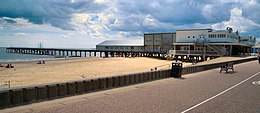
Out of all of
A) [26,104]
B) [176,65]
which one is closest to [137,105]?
[26,104]

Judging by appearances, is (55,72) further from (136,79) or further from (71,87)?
(71,87)

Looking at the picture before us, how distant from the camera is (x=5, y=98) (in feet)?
21.5

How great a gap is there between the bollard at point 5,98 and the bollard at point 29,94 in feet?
1.60

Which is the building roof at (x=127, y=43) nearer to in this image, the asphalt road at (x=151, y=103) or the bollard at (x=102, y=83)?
the bollard at (x=102, y=83)

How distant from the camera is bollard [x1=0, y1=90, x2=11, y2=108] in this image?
254 inches

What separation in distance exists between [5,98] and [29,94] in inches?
29.5

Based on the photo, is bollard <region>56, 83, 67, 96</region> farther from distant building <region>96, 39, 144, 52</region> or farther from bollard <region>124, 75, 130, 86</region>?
distant building <region>96, 39, 144, 52</region>

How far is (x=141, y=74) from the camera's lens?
12312mm

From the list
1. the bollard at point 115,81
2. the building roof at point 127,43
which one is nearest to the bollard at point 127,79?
the bollard at point 115,81

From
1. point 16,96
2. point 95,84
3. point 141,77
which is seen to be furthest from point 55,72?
point 16,96

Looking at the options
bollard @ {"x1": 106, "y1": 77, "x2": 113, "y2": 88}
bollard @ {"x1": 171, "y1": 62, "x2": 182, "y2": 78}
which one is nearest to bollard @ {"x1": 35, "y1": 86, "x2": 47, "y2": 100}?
bollard @ {"x1": 106, "y1": 77, "x2": 113, "y2": 88}

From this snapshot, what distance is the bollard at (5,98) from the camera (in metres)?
6.45

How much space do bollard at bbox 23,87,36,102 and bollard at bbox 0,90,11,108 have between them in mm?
489

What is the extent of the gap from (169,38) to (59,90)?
61339 millimetres
